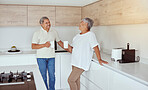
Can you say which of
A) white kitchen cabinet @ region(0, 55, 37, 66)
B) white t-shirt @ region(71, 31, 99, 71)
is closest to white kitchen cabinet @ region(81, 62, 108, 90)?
white t-shirt @ region(71, 31, 99, 71)

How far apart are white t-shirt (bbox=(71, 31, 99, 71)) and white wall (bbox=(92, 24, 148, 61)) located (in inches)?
25.0

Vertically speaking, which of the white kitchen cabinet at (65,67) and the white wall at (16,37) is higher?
the white wall at (16,37)

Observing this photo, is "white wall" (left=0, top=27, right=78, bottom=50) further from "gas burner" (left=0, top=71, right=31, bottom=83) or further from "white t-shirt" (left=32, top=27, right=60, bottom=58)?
"gas burner" (left=0, top=71, right=31, bottom=83)

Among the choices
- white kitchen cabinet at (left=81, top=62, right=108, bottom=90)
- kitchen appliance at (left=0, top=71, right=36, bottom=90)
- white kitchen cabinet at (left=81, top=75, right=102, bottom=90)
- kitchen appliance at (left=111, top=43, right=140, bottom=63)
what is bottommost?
white kitchen cabinet at (left=81, top=75, right=102, bottom=90)

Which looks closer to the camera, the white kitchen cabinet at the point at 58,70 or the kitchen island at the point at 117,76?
the kitchen island at the point at 117,76

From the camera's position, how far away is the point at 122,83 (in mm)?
2396

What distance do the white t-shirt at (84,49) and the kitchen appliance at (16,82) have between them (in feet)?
4.68

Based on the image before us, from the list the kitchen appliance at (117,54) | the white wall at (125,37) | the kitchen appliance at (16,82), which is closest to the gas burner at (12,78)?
the kitchen appliance at (16,82)

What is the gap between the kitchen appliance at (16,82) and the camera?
1655 millimetres

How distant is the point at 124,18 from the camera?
2916 mm

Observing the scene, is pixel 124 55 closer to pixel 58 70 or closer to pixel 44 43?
pixel 44 43

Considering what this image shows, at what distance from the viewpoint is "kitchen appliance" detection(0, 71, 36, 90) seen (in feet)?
5.43

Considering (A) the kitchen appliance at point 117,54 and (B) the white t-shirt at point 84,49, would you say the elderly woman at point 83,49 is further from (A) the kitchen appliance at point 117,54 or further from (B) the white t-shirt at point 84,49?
(A) the kitchen appliance at point 117,54

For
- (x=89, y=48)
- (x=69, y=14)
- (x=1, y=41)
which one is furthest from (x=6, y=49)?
(x=89, y=48)
